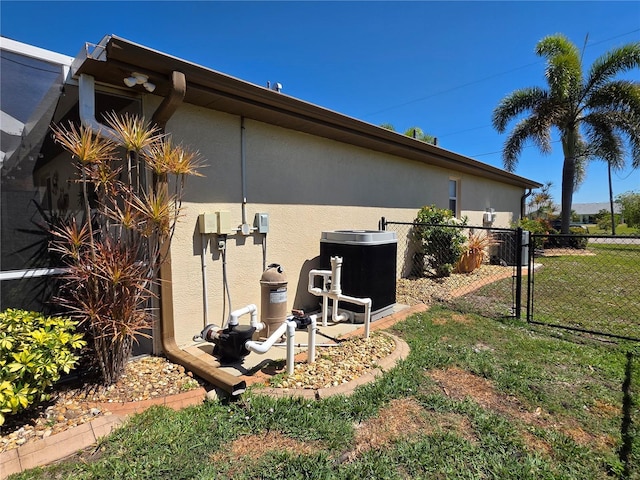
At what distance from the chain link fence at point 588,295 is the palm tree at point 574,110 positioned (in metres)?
5.44

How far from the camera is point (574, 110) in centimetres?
1379

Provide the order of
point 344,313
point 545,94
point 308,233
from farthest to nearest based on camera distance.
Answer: point 545,94 → point 308,233 → point 344,313

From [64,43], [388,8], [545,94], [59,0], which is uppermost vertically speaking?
[545,94]

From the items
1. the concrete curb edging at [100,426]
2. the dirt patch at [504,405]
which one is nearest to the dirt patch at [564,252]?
the dirt patch at [504,405]

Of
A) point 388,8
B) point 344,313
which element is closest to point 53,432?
point 344,313

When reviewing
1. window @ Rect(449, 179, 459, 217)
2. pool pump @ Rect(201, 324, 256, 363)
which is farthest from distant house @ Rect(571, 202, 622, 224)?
pool pump @ Rect(201, 324, 256, 363)

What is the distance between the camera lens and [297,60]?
29.7ft

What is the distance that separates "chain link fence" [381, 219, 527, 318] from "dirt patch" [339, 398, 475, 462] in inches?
132

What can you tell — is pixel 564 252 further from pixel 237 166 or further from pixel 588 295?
pixel 237 166

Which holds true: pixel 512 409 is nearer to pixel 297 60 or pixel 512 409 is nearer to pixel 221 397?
pixel 221 397

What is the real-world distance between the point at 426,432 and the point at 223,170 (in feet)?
11.8

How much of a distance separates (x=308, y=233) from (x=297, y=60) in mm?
6165

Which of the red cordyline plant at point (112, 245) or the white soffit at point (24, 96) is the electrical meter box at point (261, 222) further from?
the white soffit at point (24, 96)

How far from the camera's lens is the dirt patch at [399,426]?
2.32 metres
